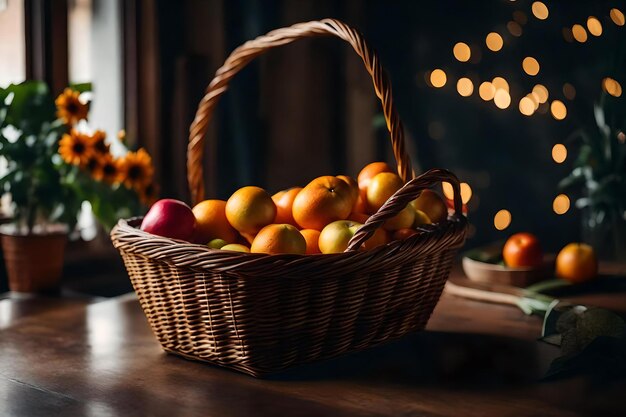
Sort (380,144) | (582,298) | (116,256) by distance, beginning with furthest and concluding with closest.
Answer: (380,144) < (116,256) < (582,298)

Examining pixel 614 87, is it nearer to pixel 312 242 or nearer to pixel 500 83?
pixel 500 83

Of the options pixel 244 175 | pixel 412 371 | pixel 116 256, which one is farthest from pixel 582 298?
pixel 244 175

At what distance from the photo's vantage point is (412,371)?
996mm

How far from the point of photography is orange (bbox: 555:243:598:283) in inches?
59.7

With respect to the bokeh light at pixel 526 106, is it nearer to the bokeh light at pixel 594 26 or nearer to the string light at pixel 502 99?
the string light at pixel 502 99

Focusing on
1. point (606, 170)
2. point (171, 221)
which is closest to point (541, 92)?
point (606, 170)

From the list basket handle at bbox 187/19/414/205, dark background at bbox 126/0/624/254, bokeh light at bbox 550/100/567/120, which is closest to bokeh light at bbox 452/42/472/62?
dark background at bbox 126/0/624/254

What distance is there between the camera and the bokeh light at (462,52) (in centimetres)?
306

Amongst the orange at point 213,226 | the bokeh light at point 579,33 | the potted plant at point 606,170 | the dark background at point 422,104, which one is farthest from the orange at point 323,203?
the bokeh light at point 579,33

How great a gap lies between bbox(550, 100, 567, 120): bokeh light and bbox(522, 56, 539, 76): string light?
15 cm

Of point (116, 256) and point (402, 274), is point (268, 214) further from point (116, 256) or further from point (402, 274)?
point (116, 256)

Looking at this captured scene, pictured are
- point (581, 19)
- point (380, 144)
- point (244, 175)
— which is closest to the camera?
point (244, 175)

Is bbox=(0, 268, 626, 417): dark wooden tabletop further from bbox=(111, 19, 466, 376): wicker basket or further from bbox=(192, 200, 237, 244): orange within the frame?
bbox=(192, 200, 237, 244): orange

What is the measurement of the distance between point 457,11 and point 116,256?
180 centimetres
